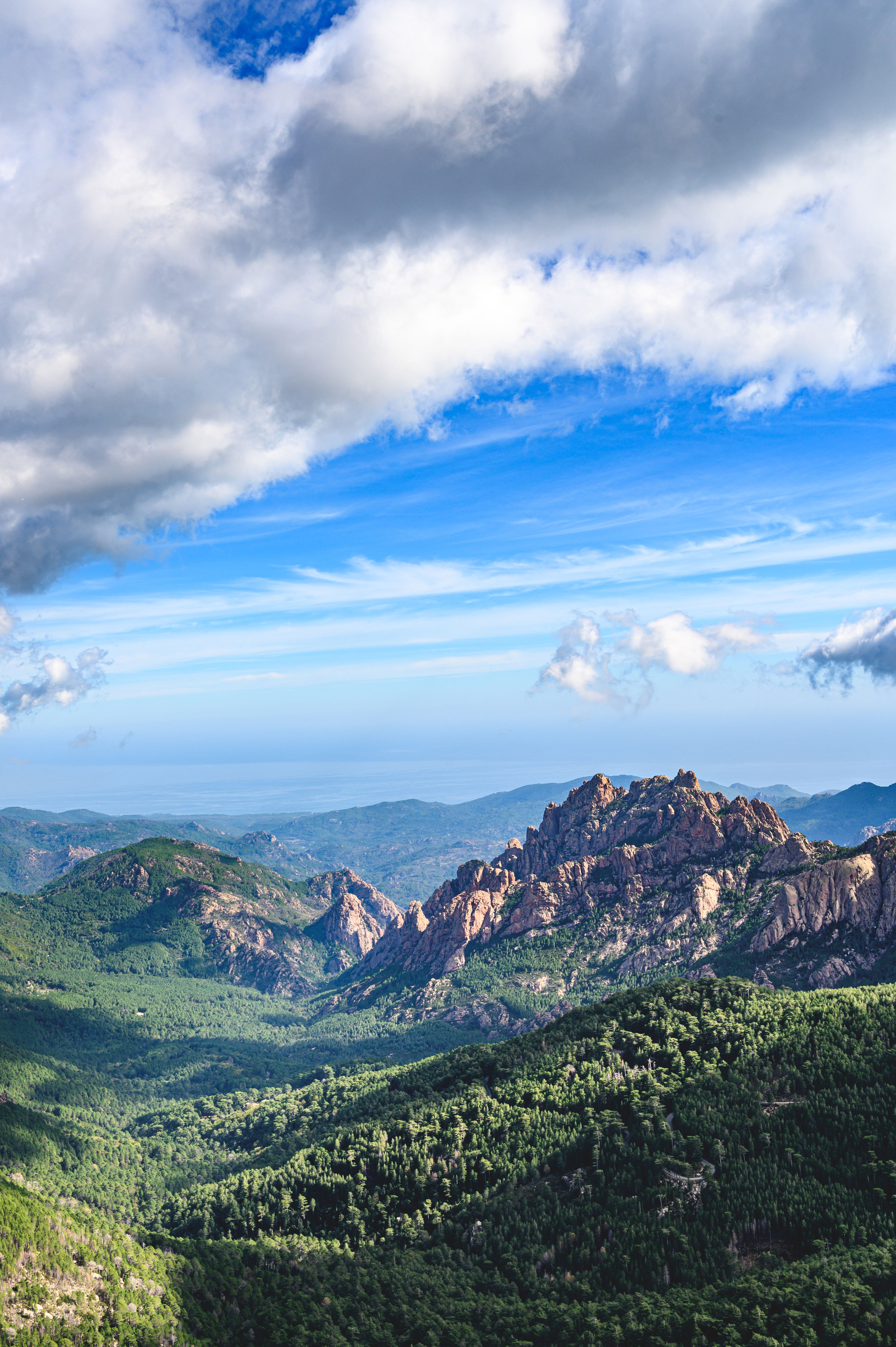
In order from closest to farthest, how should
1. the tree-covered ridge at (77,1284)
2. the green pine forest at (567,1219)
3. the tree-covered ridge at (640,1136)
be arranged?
1. the tree-covered ridge at (77,1284)
2. the green pine forest at (567,1219)
3. the tree-covered ridge at (640,1136)

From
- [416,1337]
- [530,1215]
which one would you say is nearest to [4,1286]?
[416,1337]

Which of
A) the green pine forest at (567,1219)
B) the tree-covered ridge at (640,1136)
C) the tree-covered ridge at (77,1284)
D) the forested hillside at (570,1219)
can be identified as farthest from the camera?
the tree-covered ridge at (640,1136)

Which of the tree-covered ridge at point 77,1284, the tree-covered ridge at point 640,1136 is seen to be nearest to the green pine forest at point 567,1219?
the tree-covered ridge at point 77,1284

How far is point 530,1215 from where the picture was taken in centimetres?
13838

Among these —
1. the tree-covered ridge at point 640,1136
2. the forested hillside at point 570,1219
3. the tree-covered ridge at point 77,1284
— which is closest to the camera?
the tree-covered ridge at point 77,1284

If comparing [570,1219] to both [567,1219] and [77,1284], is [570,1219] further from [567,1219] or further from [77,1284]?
[77,1284]

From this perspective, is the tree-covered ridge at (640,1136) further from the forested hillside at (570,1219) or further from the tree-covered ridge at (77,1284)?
the tree-covered ridge at (77,1284)

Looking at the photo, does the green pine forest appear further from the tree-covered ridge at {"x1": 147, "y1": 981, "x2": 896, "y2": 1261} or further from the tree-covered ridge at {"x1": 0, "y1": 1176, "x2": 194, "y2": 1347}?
the tree-covered ridge at {"x1": 147, "y1": 981, "x2": 896, "y2": 1261}

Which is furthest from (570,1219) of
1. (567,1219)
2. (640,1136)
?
(640,1136)

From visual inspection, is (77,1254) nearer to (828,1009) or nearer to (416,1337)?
(416,1337)

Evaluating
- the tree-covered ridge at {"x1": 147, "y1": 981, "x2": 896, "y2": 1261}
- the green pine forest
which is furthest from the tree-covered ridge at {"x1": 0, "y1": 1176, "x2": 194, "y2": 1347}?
the tree-covered ridge at {"x1": 147, "y1": 981, "x2": 896, "y2": 1261}

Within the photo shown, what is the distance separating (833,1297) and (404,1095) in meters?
119

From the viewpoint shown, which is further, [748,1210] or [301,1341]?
[748,1210]

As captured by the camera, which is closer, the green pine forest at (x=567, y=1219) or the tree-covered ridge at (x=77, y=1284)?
the tree-covered ridge at (x=77, y=1284)
